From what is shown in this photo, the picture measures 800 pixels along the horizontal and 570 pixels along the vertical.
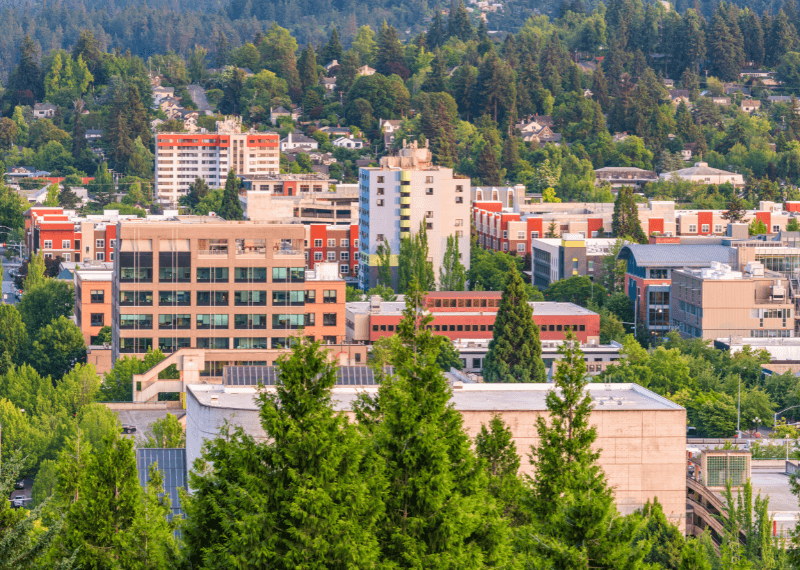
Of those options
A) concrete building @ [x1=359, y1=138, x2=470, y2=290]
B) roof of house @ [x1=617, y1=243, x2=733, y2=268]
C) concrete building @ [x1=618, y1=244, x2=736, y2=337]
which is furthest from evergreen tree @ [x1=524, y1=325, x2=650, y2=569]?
concrete building @ [x1=359, y1=138, x2=470, y2=290]

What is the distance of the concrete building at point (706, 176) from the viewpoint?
177375 millimetres

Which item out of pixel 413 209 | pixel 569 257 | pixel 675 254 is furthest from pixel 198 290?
pixel 569 257

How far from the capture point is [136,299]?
7344 centimetres

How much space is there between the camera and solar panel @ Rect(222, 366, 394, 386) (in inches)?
2117

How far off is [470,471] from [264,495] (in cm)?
452

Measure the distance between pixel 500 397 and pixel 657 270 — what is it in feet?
197

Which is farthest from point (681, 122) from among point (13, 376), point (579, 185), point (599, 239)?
point (13, 376)

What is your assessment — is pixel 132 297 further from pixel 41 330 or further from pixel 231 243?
pixel 41 330

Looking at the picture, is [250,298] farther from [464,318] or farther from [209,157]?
[209,157]

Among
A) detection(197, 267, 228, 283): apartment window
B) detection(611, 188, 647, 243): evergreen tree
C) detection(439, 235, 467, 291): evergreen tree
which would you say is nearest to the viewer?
detection(197, 267, 228, 283): apartment window

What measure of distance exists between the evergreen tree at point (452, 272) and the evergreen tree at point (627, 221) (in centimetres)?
1609

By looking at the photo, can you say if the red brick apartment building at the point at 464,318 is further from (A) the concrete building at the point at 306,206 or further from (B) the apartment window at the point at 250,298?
(A) the concrete building at the point at 306,206

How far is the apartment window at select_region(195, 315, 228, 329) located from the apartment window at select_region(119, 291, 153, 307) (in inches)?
93.1

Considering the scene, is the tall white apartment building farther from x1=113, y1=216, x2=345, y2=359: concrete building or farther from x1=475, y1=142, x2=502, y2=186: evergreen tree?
x1=113, y1=216, x2=345, y2=359: concrete building
